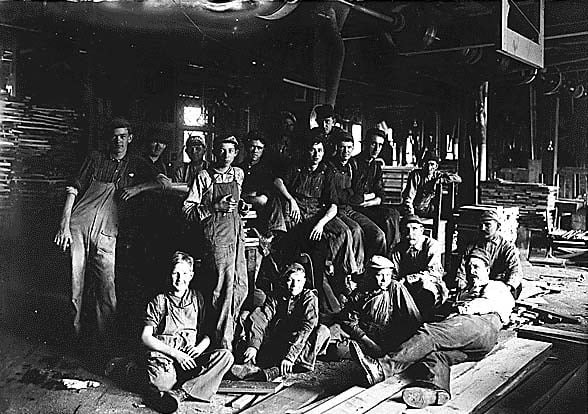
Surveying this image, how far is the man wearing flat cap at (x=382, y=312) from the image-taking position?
409cm

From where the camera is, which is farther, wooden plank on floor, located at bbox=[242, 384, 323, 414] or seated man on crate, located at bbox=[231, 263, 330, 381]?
seated man on crate, located at bbox=[231, 263, 330, 381]

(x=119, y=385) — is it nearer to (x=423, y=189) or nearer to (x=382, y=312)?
(x=382, y=312)

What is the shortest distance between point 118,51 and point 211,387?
3.21 metres

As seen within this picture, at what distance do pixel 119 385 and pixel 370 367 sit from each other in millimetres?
1477

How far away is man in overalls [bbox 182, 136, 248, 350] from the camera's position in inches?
158

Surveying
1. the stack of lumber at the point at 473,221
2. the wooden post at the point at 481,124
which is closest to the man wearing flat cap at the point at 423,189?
the stack of lumber at the point at 473,221

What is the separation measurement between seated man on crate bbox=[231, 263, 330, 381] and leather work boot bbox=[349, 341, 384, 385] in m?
0.37

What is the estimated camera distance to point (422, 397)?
347 centimetres

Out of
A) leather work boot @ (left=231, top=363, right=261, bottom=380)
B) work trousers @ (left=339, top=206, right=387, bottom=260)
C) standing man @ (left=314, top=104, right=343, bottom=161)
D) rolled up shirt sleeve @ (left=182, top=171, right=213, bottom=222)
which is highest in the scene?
standing man @ (left=314, top=104, right=343, bottom=161)

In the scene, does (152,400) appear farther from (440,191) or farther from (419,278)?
(440,191)

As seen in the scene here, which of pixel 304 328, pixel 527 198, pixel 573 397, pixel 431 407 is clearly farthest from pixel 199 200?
Answer: pixel 527 198

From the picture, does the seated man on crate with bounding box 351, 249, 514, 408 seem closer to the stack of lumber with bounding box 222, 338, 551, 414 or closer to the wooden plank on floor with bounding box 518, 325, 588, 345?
the stack of lumber with bounding box 222, 338, 551, 414

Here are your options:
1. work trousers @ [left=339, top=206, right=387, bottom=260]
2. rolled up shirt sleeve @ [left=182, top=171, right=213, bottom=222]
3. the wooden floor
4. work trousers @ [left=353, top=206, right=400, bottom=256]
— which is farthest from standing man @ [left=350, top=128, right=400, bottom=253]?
rolled up shirt sleeve @ [left=182, top=171, right=213, bottom=222]

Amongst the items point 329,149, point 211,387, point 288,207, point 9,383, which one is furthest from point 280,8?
point 9,383
